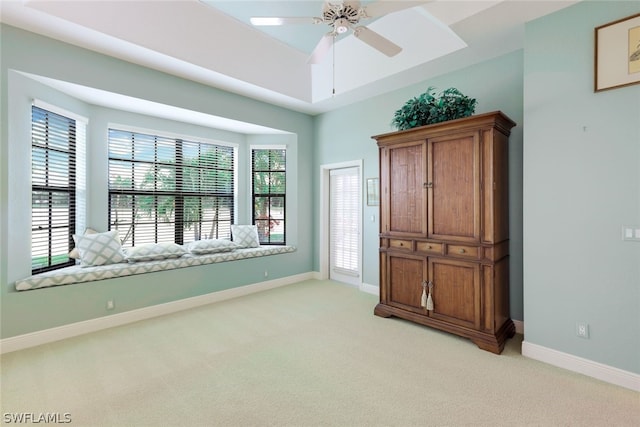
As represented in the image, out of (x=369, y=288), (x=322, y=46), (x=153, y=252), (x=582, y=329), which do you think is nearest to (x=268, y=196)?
(x=153, y=252)

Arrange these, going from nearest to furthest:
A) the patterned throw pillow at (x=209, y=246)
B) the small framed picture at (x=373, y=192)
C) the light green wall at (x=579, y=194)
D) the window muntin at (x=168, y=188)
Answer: the light green wall at (x=579, y=194), the window muntin at (x=168, y=188), the patterned throw pillow at (x=209, y=246), the small framed picture at (x=373, y=192)

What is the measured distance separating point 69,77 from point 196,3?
164cm

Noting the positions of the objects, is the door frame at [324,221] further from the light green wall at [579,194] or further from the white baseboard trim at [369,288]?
the light green wall at [579,194]

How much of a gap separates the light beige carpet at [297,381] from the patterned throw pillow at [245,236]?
1.93m

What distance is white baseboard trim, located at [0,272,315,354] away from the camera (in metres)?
2.97

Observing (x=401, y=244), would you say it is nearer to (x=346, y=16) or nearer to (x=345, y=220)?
(x=345, y=220)

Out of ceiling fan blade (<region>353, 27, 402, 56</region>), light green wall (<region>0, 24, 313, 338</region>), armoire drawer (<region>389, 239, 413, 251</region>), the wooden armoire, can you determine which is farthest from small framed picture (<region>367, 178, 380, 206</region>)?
ceiling fan blade (<region>353, 27, 402, 56</region>)

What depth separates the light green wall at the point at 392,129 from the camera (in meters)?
3.33

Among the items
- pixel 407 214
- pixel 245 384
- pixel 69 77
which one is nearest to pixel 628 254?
pixel 407 214

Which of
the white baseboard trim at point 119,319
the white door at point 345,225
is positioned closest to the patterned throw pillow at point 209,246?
the white baseboard trim at point 119,319

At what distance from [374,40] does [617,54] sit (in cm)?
193

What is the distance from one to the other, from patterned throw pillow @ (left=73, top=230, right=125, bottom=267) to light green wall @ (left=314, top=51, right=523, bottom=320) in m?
3.29

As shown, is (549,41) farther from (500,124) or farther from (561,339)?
(561,339)

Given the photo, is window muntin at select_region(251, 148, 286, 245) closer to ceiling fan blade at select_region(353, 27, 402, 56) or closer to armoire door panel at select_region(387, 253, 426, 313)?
armoire door panel at select_region(387, 253, 426, 313)
